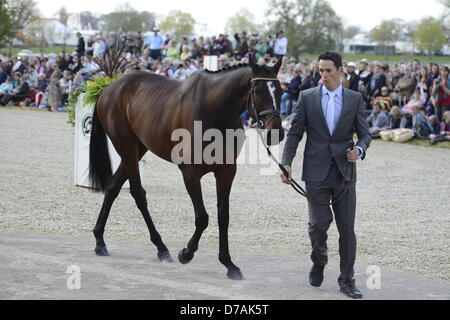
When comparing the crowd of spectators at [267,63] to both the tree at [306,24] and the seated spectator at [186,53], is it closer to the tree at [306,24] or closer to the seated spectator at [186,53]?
the seated spectator at [186,53]

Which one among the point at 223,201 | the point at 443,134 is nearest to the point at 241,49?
the point at 443,134

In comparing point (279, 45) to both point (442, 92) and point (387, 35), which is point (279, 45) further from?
point (387, 35)

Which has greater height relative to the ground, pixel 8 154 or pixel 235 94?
pixel 235 94

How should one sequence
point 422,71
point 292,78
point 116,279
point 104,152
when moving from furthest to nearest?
point 292,78 → point 422,71 → point 104,152 → point 116,279

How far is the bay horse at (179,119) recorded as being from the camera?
603 cm

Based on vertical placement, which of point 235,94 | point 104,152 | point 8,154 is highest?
point 235,94

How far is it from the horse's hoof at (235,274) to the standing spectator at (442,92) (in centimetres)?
1261

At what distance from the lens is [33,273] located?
20.3 ft

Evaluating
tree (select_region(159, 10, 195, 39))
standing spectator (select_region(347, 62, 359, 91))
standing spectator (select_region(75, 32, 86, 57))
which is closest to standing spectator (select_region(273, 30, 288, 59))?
standing spectator (select_region(347, 62, 359, 91))

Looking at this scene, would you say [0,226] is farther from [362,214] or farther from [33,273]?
[362,214]

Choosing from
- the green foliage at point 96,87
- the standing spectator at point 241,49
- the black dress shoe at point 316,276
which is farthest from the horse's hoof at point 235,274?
the standing spectator at point 241,49

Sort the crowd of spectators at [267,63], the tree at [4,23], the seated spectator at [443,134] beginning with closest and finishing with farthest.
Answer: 1. the seated spectator at [443,134]
2. the crowd of spectators at [267,63]
3. the tree at [4,23]
